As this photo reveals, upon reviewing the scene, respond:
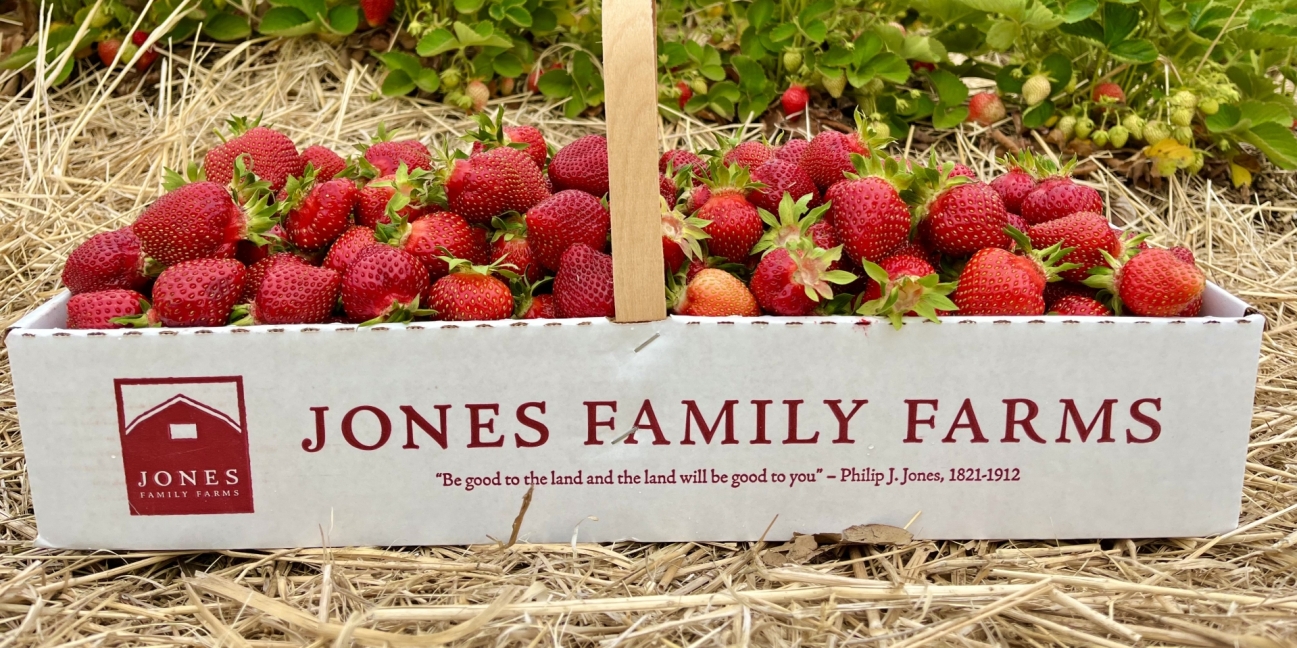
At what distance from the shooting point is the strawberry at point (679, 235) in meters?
1.14

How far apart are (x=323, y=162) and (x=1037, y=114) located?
167cm

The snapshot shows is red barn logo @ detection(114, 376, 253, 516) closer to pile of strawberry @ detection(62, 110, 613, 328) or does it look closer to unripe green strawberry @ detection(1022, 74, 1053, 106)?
pile of strawberry @ detection(62, 110, 613, 328)

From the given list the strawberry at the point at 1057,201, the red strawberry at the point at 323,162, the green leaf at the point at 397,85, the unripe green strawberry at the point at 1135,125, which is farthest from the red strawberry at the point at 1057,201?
the green leaf at the point at 397,85

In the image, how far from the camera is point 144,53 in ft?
8.00

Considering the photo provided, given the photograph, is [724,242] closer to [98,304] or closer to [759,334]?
[759,334]

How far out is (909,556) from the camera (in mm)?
1177

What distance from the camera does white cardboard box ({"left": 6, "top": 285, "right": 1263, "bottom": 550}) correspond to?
3.52 ft

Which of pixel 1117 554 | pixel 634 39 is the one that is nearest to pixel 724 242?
pixel 634 39

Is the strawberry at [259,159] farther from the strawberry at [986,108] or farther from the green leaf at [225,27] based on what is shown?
the strawberry at [986,108]

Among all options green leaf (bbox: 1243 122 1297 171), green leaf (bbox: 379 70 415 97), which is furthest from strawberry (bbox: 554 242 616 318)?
green leaf (bbox: 1243 122 1297 171)

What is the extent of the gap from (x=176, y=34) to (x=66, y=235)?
2.44 ft

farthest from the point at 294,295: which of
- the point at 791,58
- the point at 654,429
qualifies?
the point at 791,58

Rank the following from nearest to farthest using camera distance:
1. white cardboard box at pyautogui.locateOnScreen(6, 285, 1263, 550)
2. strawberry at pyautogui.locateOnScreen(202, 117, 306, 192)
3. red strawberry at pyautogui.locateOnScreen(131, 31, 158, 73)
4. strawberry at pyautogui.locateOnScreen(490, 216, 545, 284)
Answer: white cardboard box at pyautogui.locateOnScreen(6, 285, 1263, 550) < strawberry at pyautogui.locateOnScreen(490, 216, 545, 284) < strawberry at pyautogui.locateOnScreen(202, 117, 306, 192) < red strawberry at pyautogui.locateOnScreen(131, 31, 158, 73)

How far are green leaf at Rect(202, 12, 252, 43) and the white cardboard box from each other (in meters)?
1.50
